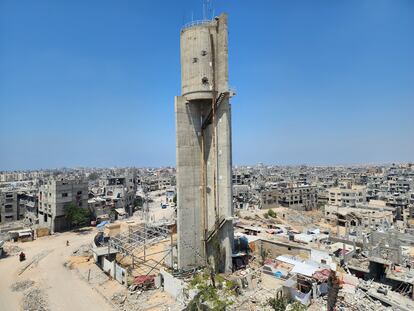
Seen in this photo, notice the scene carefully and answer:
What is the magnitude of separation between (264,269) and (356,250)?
50.6 ft

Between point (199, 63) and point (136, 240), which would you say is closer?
point (199, 63)

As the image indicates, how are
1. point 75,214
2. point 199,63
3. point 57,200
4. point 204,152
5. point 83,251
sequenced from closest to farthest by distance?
point 199,63 < point 204,152 < point 83,251 < point 57,200 < point 75,214

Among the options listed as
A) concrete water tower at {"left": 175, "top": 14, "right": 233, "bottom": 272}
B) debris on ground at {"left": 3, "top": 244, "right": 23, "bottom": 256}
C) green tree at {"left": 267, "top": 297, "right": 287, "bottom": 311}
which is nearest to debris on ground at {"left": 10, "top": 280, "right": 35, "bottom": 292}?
debris on ground at {"left": 3, "top": 244, "right": 23, "bottom": 256}

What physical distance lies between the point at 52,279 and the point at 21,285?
115 inches

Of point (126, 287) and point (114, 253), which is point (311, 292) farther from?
point (114, 253)

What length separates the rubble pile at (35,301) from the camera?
25.7 meters

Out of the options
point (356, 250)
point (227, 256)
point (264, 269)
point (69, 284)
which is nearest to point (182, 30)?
point (227, 256)

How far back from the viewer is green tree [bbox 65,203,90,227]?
59.4 m

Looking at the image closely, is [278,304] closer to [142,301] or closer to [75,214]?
[142,301]

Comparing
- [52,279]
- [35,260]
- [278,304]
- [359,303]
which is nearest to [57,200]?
[35,260]

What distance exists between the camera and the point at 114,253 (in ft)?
117

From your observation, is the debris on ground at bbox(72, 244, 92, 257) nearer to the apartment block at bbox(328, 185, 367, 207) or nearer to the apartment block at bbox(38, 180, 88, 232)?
the apartment block at bbox(38, 180, 88, 232)

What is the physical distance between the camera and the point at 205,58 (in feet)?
98.2

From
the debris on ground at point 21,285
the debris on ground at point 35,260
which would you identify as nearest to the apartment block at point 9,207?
the debris on ground at point 35,260
